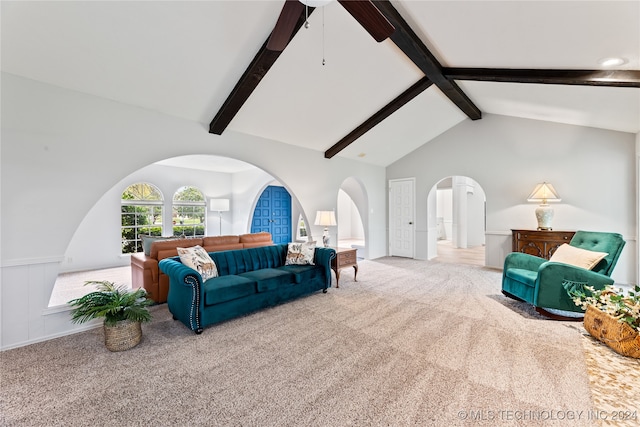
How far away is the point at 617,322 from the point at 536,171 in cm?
524

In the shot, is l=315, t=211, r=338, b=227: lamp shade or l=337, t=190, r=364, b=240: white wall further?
l=337, t=190, r=364, b=240: white wall

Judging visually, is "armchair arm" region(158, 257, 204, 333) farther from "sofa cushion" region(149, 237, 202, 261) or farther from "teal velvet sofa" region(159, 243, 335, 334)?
"sofa cushion" region(149, 237, 202, 261)

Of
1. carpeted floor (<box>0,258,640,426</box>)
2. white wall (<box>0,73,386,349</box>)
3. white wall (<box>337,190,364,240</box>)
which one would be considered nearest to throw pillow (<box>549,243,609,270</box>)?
carpeted floor (<box>0,258,640,426</box>)

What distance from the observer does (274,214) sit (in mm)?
8797

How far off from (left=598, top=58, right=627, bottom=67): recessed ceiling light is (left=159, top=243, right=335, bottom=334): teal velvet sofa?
12.3 feet

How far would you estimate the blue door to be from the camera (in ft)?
27.7

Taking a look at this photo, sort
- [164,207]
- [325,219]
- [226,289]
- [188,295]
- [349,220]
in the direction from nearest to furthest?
[188,295] < [226,289] < [325,219] < [164,207] < [349,220]

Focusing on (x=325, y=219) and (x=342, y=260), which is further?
(x=325, y=219)

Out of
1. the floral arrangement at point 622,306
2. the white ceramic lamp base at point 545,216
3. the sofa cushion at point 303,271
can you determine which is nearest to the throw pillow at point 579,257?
the white ceramic lamp base at point 545,216

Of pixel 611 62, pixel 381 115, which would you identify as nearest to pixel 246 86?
pixel 381 115

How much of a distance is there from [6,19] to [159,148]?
1.60 m

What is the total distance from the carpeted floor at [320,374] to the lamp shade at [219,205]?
182 inches

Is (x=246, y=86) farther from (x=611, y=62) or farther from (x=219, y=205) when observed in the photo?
(x=219, y=205)

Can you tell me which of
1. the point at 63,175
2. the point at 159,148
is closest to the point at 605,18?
the point at 159,148
